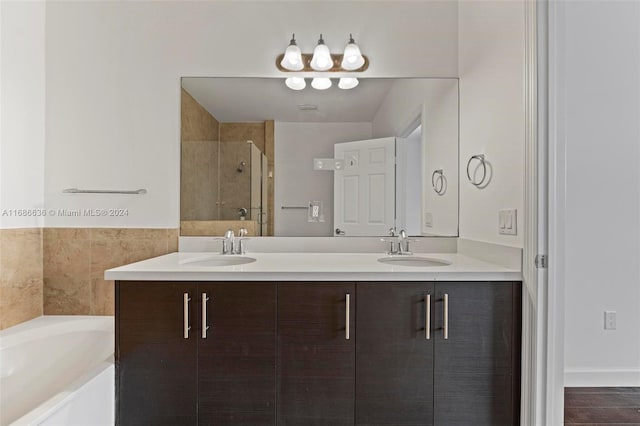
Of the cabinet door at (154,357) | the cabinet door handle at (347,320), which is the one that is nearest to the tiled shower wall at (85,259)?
the cabinet door at (154,357)

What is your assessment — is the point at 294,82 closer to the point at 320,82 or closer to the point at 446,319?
the point at 320,82

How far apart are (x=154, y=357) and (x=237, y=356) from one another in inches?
13.4

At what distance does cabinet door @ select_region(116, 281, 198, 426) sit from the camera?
138cm

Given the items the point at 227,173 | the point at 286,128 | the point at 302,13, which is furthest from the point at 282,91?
the point at 227,173

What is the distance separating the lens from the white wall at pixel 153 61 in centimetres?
201

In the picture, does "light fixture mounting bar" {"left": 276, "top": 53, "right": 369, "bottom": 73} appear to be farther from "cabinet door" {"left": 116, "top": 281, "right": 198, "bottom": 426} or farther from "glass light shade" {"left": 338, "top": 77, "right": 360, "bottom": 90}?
"cabinet door" {"left": 116, "top": 281, "right": 198, "bottom": 426}

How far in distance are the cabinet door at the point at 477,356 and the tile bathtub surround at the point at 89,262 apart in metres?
1.61

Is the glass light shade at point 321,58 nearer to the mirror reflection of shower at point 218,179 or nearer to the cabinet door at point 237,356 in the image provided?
the mirror reflection of shower at point 218,179

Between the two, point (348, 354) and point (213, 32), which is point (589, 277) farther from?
point (213, 32)

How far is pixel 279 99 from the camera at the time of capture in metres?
2.09

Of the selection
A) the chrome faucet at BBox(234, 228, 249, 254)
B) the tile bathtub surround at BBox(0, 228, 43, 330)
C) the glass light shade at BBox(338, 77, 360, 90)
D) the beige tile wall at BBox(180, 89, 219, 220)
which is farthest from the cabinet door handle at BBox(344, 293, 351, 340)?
the tile bathtub surround at BBox(0, 228, 43, 330)

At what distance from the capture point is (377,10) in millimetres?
2068

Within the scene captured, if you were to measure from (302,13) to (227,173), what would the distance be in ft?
3.53

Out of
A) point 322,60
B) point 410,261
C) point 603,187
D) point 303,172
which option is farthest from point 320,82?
point 603,187
